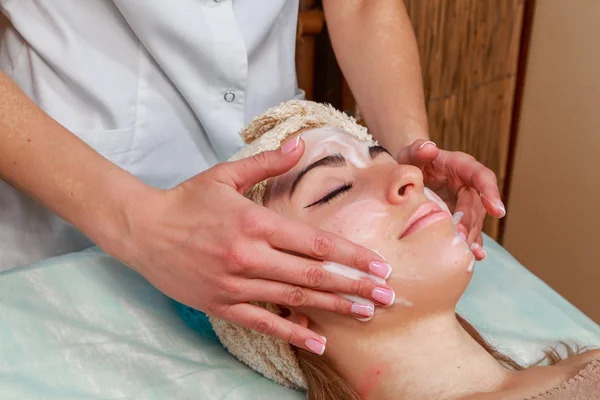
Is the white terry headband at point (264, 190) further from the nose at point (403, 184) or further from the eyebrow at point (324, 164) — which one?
the nose at point (403, 184)

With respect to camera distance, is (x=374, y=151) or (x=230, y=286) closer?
(x=230, y=286)

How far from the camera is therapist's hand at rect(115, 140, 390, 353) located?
36.7 inches

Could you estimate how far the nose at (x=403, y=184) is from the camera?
1088mm

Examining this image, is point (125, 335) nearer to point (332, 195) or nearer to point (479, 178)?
point (332, 195)

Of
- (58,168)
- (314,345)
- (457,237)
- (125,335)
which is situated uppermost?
(58,168)

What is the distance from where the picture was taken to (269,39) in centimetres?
154

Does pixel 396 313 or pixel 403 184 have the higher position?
pixel 403 184

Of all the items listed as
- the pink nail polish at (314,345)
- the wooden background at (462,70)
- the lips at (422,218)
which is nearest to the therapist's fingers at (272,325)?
the pink nail polish at (314,345)

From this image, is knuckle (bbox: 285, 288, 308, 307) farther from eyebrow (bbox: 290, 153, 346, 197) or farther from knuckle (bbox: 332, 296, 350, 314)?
eyebrow (bbox: 290, 153, 346, 197)

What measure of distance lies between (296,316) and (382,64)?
28.1 inches

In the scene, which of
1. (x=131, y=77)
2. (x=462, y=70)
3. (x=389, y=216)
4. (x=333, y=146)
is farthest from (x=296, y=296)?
(x=462, y=70)

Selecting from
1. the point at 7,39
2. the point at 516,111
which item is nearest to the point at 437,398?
the point at 7,39

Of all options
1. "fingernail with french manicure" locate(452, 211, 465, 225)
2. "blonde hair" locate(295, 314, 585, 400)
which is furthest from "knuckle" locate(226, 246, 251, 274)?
"fingernail with french manicure" locate(452, 211, 465, 225)

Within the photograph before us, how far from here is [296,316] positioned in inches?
45.6
